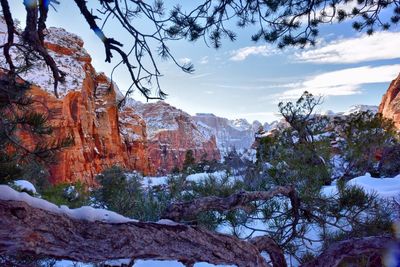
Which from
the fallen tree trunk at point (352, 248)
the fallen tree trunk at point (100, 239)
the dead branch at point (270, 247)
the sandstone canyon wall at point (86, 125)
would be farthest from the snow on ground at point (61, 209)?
the sandstone canyon wall at point (86, 125)

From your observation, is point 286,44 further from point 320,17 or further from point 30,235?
point 30,235

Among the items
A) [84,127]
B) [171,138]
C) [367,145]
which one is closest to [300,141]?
[367,145]

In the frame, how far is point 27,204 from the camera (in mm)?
701

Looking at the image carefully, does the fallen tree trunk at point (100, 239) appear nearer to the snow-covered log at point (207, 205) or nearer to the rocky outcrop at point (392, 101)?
the snow-covered log at point (207, 205)

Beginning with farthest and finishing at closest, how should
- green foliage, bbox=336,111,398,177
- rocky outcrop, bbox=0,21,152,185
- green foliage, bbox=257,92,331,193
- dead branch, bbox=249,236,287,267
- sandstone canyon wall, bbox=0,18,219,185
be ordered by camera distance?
rocky outcrop, bbox=0,21,152,185, sandstone canyon wall, bbox=0,18,219,185, green foliage, bbox=336,111,398,177, green foliage, bbox=257,92,331,193, dead branch, bbox=249,236,287,267

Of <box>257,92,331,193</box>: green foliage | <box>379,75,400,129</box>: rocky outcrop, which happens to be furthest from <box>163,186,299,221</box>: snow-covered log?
<box>379,75,400,129</box>: rocky outcrop

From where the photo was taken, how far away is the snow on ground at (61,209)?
713 millimetres

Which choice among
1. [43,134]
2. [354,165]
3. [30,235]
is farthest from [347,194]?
[354,165]

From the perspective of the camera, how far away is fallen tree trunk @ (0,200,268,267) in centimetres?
67

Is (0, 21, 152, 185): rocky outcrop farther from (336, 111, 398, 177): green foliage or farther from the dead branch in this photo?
the dead branch

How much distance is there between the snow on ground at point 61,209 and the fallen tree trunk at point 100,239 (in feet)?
0.07

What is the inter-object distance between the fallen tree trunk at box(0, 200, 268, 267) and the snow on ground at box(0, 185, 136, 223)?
20mm

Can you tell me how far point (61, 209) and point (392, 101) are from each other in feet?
75.4

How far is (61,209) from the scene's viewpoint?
0.79 metres
